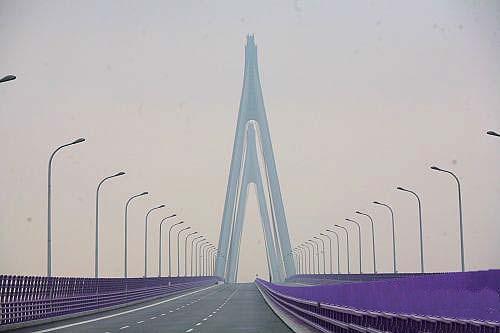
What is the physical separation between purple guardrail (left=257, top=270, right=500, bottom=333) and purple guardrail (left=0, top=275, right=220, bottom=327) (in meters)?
10.2

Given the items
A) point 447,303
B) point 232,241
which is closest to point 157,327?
point 447,303

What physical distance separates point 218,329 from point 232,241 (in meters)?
138

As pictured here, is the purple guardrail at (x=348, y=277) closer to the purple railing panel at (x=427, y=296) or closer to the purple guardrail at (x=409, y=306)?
the purple railing panel at (x=427, y=296)

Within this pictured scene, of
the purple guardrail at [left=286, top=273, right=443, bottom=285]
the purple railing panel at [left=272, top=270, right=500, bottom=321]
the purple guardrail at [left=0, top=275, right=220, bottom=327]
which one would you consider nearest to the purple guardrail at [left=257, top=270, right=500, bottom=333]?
the purple railing panel at [left=272, top=270, right=500, bottom=321]

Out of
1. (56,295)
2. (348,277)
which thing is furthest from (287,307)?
(348,277)

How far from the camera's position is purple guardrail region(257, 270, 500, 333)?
12.9 metres

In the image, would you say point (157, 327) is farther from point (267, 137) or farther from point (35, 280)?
point (267, 137)

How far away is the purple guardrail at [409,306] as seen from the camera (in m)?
12.9

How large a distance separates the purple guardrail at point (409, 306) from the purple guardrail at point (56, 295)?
10153mm

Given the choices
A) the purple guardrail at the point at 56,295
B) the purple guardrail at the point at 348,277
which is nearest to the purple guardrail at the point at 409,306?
the purple guardrail at the point at 56,295

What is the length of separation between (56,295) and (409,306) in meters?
26.6

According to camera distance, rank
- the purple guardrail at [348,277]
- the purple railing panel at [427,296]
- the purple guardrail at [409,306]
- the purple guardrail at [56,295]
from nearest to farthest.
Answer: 1. the purple guardrail at [409,306]
2. the purple railing panel at [427,296]
3. the purple guardrail at [56,295]
4. the purple guardrail at [348,277]

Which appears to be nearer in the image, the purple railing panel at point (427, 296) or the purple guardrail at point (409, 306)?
the purple guardrail at point (409, 306)

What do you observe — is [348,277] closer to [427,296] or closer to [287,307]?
[287,307]
